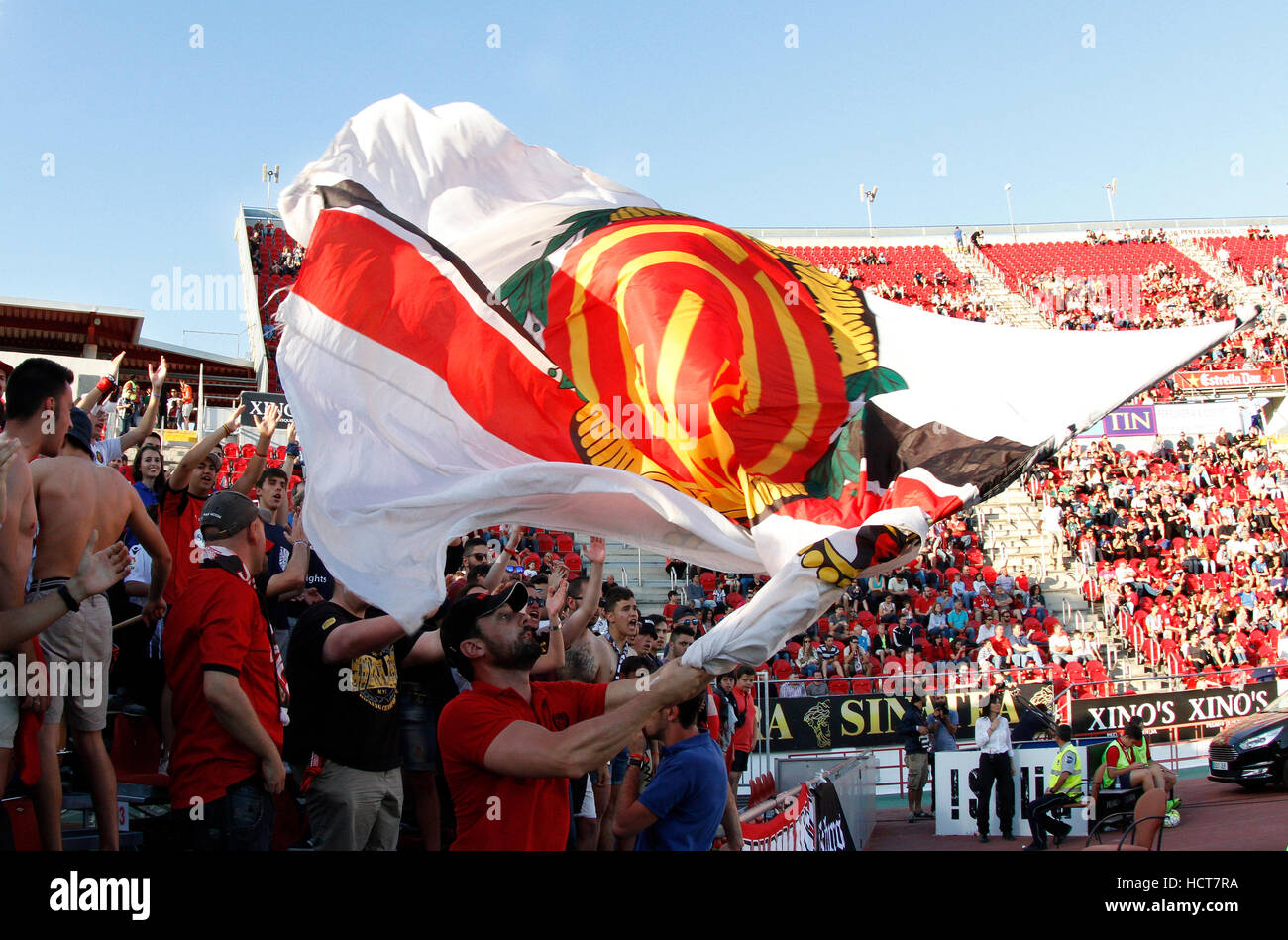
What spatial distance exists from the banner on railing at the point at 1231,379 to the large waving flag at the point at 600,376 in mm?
25862

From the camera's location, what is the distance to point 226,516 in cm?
420

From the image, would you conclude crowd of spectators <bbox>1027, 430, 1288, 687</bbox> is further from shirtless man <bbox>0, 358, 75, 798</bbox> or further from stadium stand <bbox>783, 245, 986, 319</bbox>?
shirtless man <bbox>0, 358, 75, 798</bbox>

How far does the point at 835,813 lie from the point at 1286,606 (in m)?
14.2

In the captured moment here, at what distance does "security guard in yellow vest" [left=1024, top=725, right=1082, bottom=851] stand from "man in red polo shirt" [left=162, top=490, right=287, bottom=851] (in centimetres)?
894

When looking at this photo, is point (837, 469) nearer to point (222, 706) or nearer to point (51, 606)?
point (222, 706)

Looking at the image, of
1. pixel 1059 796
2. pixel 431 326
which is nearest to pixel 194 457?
pixel 431 326

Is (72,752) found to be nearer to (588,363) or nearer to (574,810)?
(574,810)

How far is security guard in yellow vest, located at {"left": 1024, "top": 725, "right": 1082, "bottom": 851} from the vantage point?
36.2 ft

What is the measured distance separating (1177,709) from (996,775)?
4956 millimetres

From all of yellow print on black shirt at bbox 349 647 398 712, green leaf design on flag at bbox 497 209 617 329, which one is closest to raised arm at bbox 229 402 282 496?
green leaf design on flag at bbox 497 209 617 329

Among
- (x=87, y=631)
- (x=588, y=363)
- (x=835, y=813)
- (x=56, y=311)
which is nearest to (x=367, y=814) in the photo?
(x=87, y=631)

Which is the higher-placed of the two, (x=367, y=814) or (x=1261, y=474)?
(x=1261, y=474)

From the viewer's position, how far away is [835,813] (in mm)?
9289
